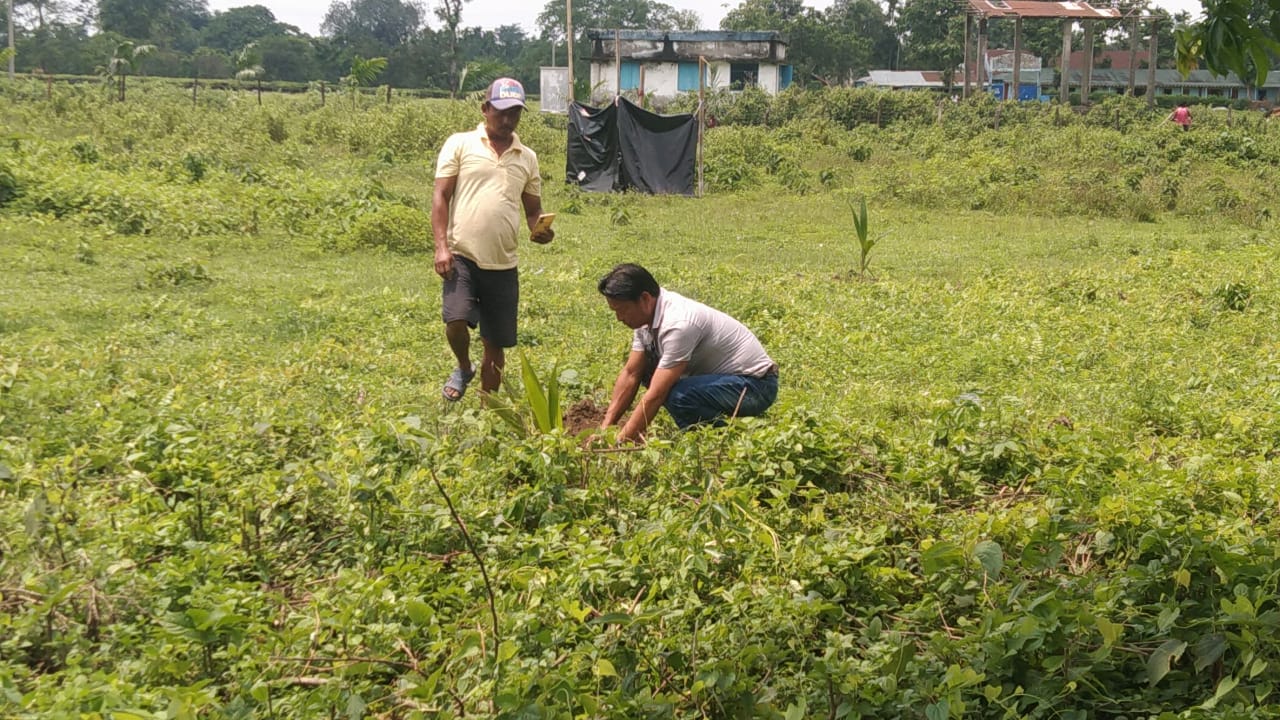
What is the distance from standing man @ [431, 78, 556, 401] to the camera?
19.3 ft

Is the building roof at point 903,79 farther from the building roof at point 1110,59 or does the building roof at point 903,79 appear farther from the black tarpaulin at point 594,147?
the black tarpaulin at point 594,147

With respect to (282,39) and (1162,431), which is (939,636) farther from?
(282,39)

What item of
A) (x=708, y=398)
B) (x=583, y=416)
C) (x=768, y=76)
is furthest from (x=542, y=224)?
(x=768, y=76)

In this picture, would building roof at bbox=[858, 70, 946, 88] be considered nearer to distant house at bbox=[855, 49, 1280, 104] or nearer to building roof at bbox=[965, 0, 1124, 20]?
distant house at bbox=[855, 49, 1280, 104]

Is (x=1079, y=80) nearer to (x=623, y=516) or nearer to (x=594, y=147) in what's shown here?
(x=594, y=147)

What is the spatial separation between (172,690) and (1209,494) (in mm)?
3596

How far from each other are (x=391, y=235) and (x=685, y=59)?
28.5 m

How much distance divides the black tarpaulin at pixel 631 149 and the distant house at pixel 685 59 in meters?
18.3

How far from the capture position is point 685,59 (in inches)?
1510

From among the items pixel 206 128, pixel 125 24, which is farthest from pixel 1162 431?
pixel 125 24

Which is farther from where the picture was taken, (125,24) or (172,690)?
(125,24)

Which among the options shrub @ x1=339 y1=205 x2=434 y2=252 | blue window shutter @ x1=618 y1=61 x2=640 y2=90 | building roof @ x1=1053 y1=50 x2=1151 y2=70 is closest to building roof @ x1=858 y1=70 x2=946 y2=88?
building roof @ x1=1053 y1=50 x2=1151 y2=70

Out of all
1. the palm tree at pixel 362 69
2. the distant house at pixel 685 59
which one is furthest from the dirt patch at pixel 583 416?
the distant house at pixel 685 59

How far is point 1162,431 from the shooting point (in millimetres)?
5750
